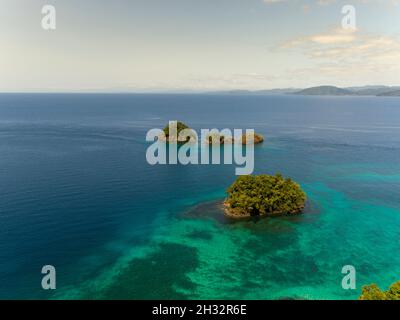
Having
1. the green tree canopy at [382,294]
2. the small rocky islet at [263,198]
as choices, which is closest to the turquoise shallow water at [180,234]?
the small rocky islet at [263,198]

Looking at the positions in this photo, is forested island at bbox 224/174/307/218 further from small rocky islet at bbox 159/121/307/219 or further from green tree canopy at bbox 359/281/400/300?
green tree canopy at bbox 359/281/400/300

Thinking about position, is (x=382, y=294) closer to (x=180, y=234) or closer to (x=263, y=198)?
(x=263, y=198)

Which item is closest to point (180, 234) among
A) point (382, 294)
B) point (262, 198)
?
point (262, 198)

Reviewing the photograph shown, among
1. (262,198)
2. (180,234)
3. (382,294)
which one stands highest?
(262,198)

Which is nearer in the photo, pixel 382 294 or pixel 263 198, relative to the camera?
pixel 382 294

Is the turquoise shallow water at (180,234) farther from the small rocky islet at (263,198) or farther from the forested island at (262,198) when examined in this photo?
the forested island at (262,198)

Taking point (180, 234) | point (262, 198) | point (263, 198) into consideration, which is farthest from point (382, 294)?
point (180, 234)

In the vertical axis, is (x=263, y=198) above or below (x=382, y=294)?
above

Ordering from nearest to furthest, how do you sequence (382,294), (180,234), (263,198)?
(382,294) < (180,234) < (263,198)

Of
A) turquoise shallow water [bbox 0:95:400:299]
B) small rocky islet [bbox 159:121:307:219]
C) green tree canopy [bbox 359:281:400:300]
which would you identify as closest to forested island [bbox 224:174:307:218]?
small rocky islet [bbox 159:121:307:219]

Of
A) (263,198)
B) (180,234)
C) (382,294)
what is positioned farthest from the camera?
(263,198)
